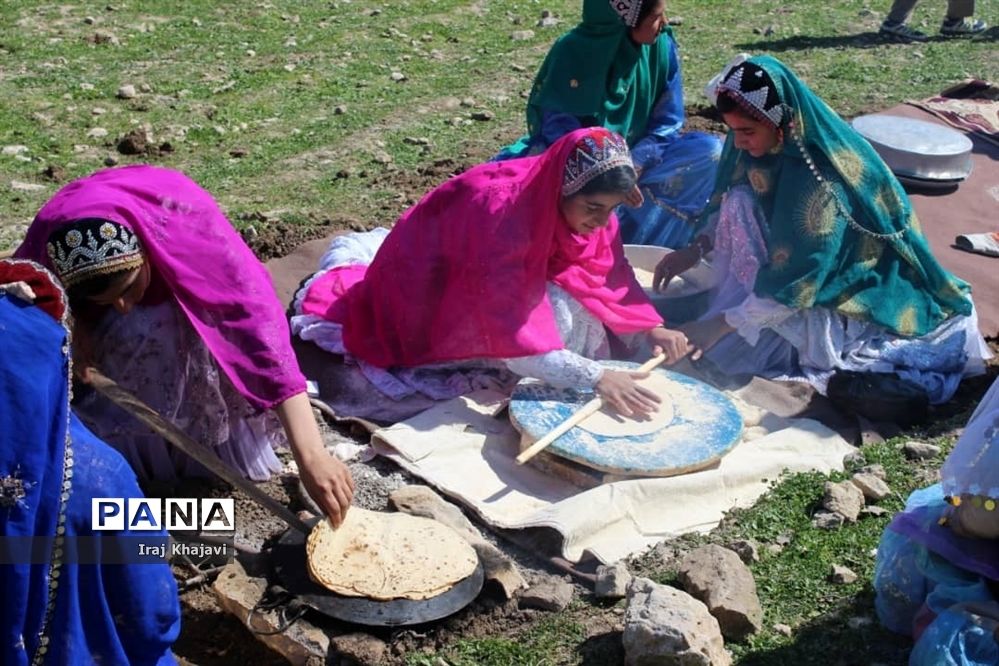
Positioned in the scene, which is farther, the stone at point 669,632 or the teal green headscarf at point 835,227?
the teal green headscarf at point 835,227

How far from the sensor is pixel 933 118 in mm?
8250

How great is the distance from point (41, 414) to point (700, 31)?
9.22m

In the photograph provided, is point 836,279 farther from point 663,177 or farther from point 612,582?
point 612,582

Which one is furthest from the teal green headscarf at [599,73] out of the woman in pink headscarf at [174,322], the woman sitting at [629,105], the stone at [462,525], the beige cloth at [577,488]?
the woman in pink headscarf at [174,322]

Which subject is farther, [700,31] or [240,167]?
[700,31]

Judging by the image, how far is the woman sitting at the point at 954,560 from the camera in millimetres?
3064

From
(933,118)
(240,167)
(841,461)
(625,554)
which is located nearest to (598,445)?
(625,554)

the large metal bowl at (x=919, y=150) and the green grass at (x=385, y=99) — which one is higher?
the large metal bowl at (x=919, y=150)

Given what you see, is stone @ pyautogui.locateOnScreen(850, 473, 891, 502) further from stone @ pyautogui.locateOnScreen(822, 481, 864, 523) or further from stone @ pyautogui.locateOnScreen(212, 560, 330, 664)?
stone @ pyautogui.locateOnScreen(212, 560, 330, 664)

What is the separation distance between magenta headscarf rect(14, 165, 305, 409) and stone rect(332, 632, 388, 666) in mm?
709

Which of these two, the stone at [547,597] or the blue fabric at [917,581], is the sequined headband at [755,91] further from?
the stone at [547,597]

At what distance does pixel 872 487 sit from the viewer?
169 inches

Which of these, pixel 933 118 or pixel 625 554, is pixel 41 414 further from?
pixel 933 118

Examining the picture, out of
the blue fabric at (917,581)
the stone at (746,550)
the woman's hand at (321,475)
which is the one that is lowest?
the stone at (746,550)
